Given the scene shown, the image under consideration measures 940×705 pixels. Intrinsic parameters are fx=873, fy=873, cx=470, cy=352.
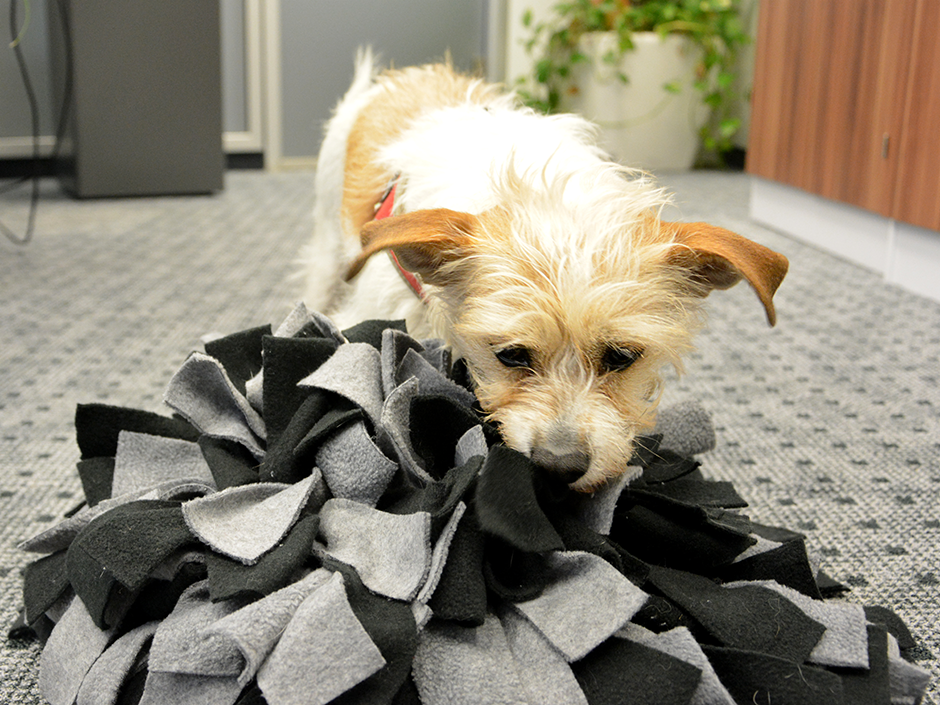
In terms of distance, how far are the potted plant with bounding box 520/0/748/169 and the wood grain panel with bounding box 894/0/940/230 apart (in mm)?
2387

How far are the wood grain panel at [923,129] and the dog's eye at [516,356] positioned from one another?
1673mm

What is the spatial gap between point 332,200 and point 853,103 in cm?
169

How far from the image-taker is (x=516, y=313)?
1035 mm

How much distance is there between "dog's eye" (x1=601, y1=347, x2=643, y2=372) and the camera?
3.42ft

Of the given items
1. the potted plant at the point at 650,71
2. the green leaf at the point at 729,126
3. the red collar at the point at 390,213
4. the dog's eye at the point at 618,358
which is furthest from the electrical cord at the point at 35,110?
the green leaf at the point at 729,126

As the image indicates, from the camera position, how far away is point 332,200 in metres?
2.04

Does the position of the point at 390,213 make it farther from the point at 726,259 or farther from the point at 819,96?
the point at 819,96

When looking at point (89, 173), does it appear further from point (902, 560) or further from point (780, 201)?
point (902, 560)

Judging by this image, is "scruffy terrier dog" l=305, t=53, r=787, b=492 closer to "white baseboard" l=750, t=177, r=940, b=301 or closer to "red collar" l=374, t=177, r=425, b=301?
"red collar" l=374, t=177, r=425, b=301

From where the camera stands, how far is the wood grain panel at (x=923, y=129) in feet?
7.33

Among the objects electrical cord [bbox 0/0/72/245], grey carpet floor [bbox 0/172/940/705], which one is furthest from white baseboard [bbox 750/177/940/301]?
electrical cord [bbox 0/0/72/245]

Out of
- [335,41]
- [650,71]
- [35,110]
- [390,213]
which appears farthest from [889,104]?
[335,41]

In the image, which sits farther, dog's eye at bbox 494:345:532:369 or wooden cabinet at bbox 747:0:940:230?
wooden cabinet at bbox 747:0:940:230

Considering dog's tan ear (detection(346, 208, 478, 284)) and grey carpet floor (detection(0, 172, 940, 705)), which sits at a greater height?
dog's tan ear (detection(346, 208, 478, 284))
